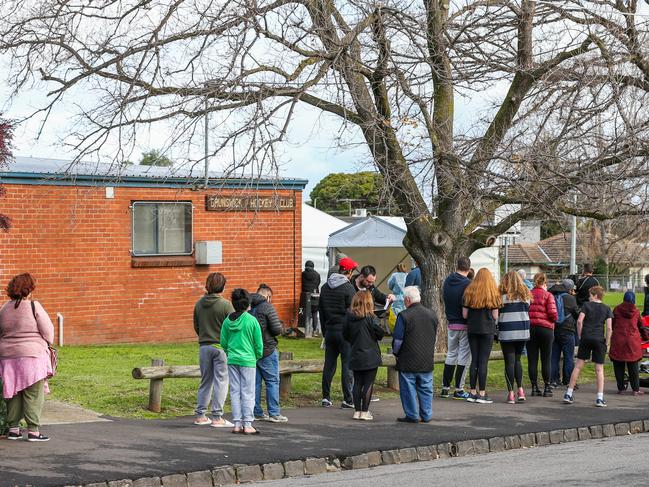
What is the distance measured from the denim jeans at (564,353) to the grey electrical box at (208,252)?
28.5 feet

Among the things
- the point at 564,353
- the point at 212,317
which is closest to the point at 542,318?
the point at 564,353

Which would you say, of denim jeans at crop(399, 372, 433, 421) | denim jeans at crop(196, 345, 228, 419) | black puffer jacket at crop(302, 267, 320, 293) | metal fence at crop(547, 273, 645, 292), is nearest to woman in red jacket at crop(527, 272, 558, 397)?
denim jeans at crop(399, 372, 433, 421)

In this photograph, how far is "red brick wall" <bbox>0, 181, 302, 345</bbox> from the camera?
67.8 feet

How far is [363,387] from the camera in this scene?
515 inches

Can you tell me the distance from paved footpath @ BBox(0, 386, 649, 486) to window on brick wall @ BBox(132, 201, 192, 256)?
9280 millimetres

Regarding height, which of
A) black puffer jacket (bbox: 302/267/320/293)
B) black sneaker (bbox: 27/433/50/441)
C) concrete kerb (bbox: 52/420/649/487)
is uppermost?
black puffer jacket (bbox: 302/267/320/293)

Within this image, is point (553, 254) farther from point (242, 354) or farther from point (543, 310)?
point (242, 354)

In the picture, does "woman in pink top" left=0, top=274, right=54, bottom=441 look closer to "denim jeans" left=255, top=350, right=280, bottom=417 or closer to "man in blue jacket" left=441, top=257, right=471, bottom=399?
"denim jeans" left=255, top=350, right=280, bottom=417

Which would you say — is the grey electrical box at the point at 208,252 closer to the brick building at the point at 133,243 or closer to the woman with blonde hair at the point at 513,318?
the brick building at the point at 133,243

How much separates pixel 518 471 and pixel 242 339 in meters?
3.35

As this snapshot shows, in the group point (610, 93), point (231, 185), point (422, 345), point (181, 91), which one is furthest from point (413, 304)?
point (231, 185)

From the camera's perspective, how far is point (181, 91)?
49.9 ft

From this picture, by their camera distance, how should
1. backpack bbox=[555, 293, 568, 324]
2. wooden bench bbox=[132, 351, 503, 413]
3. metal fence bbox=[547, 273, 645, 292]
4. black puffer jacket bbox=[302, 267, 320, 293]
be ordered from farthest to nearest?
metal fence bbox=[547, 273, 645, 292] < black puffer jacket bbox=[302, 267, 320, 293] < backpack bbox=[555, 293, 568, 324] < wooden bench bbox=[132, 351, 503, 413]

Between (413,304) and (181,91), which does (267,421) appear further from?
(181,91)
